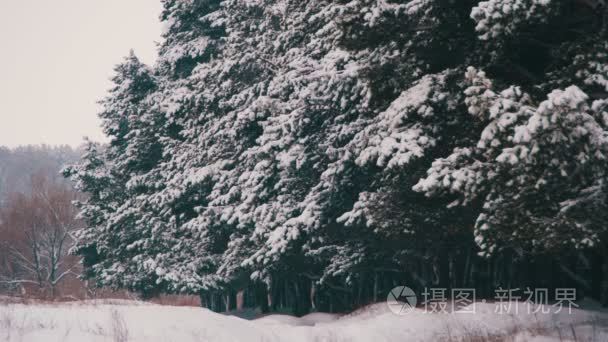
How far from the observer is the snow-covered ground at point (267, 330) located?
9.26m

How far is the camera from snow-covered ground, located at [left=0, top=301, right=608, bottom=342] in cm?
926

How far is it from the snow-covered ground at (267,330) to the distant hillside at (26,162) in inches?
4243

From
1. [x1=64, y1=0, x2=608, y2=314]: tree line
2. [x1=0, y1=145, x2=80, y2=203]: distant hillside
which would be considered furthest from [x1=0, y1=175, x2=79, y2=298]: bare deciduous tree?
[x1=0, y1=145, x2=80, y2=203]: distant hillside

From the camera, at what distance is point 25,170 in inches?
4835

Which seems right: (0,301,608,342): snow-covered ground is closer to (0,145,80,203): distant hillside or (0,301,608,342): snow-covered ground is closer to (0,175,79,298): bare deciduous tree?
(0,175,79,298): bare deciduous tree

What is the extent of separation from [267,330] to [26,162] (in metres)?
127

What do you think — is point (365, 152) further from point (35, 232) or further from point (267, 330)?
point (35, 232)

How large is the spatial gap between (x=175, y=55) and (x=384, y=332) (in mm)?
18781

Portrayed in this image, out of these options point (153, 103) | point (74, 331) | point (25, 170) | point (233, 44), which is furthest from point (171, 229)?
point (25, 170)

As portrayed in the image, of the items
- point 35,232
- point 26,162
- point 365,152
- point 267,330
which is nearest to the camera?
point 267,330

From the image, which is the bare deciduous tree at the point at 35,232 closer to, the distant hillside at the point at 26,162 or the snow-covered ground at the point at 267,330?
the snow-covered ground at the point at 267,330

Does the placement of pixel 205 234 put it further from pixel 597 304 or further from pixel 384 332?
pixel 597 304

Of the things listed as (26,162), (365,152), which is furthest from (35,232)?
(26,162)

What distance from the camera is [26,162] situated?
415 ft
